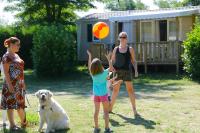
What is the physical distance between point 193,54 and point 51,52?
7374mm

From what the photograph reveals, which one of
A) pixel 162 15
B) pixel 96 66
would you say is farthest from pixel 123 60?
pixel 162 15

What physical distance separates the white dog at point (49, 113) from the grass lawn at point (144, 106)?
0.87 ft

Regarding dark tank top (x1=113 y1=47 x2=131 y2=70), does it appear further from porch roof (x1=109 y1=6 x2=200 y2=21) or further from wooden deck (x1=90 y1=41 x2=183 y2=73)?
porch roof (x1=109 y1=6 x2=200 y2=21)

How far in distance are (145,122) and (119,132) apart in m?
1.22

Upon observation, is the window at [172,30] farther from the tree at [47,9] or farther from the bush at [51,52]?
the tree at [47,9]

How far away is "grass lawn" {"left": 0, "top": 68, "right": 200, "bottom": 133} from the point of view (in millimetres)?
9562

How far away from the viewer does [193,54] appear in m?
20.1

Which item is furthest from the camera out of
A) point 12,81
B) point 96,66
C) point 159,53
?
point 159,53

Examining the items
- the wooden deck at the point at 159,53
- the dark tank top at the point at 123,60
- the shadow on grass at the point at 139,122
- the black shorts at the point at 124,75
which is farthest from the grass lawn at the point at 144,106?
the wooden deck at the point at 159,53

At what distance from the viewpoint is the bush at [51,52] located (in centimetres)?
2361

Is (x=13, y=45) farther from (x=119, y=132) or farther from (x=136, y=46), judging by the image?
(x=136, y=46)

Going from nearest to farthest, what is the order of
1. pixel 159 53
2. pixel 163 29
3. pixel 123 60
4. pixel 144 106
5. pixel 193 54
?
pixel 123 60, pixel 144 106, pixel 193 54, pixel 159 53, pixel 163 29

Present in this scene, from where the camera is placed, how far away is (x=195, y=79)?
2011cm

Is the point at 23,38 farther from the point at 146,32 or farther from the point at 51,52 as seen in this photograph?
the point at 146,32
